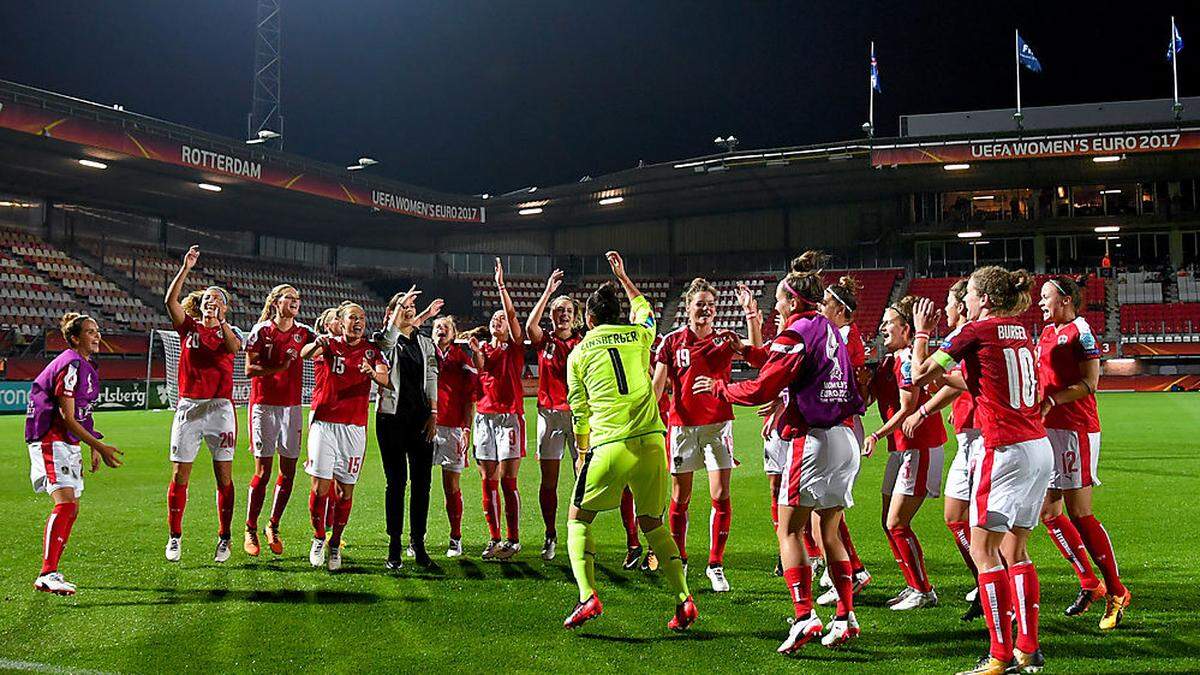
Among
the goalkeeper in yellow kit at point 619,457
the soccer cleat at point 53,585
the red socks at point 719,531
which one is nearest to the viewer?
the goalkeeper in yellow kit at point 619,457

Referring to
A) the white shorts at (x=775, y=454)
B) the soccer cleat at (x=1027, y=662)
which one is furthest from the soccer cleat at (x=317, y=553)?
the soccer cleat at (x=1027, y=662)

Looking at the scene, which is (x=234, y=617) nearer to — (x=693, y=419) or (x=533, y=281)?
(x=693, y=419)

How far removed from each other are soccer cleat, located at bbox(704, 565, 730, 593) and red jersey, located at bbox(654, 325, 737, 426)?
1.20 meters

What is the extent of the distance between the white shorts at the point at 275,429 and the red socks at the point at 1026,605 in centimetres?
650

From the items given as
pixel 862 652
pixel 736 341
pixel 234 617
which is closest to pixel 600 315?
pixel 736 341

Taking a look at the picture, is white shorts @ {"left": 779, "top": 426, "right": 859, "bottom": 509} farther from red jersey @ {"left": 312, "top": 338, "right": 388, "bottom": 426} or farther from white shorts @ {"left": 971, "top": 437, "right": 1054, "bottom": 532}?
red jersey @ {"left": 312, "top": 338, "right": 388, "bottom": 426}

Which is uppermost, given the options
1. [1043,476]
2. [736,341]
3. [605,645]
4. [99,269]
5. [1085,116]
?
[1085,116]

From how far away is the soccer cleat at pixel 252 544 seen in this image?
8.17m

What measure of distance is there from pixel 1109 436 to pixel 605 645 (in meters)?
18.3

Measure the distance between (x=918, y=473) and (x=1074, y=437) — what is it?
108 cm

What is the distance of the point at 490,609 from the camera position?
640cm

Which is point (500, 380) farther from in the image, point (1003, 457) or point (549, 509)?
point (1003, 457)

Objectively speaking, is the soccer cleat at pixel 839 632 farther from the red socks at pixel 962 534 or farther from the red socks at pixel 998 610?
the red socks at pixel 962 534

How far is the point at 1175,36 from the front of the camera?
37219 millimetres
